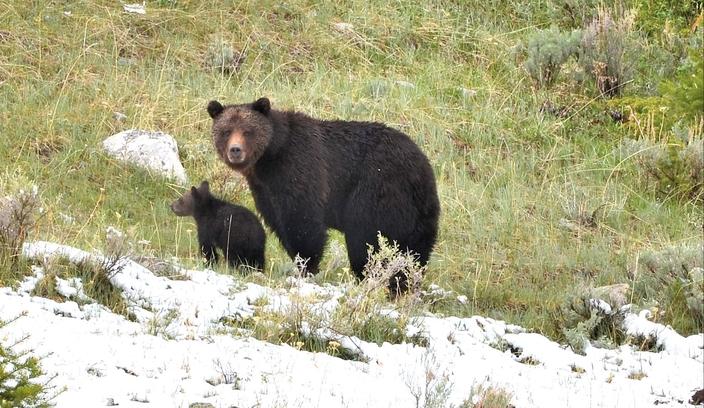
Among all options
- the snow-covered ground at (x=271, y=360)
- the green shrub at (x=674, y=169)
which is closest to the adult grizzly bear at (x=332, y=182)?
the snow-covered ground at (x=271, y=360)

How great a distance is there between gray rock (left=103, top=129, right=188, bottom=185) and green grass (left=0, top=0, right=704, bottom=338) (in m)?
0.12

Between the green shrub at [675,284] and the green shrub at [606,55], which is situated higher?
the green shrub at [606,55]

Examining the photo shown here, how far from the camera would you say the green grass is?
1002 centimetres

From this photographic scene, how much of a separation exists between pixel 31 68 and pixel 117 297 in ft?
23.7

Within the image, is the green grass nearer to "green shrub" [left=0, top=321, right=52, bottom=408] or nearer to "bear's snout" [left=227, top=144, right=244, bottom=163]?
"bear's snout" [left=227, top=144, right=244, bottom=163]

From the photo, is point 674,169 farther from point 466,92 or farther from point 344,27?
point 344,27

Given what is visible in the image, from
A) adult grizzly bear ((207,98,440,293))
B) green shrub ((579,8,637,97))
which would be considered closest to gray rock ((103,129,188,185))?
adult grizzly bear ((207,98,440,293))

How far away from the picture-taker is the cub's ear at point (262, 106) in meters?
9.12

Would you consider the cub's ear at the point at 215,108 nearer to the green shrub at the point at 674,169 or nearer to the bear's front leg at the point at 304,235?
the bear's front leg at the point at 304,235

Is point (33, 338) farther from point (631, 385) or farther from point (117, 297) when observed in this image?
point (631, 385)

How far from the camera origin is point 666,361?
6676 millimetres

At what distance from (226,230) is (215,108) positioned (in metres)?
1.06

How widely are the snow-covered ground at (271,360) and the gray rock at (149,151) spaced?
4156 millimetres

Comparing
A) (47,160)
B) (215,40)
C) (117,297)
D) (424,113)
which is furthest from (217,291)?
(215,40)
